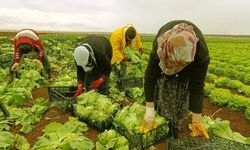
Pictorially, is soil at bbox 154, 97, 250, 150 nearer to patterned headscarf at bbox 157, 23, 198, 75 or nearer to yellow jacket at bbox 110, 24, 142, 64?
yellow jacket at bbox 110, 24, 142, 64

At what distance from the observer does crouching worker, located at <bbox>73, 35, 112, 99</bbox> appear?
6.41 metres

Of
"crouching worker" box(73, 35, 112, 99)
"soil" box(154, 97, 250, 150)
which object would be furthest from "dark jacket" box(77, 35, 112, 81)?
"soil" box(154, 97, 250, 150)

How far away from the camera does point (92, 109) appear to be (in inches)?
229

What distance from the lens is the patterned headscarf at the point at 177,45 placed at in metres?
3.64

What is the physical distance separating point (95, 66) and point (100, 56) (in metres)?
0.25

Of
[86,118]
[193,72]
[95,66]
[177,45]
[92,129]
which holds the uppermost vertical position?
[177,45]

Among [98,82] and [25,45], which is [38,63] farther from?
[98,82]

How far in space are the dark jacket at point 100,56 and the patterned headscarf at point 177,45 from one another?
8.80ft

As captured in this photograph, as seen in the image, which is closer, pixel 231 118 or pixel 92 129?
pixel 92 129

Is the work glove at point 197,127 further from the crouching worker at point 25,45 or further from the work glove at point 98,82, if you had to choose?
the crouching worker at point 25,45

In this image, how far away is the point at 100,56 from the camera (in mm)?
6520

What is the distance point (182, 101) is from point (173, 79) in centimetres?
37

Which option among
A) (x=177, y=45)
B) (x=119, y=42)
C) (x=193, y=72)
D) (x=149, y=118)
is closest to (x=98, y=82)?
(x=149, y=118)

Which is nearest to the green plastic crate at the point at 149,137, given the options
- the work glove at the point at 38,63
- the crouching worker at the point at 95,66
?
the crouching worker at the point at 95,66
